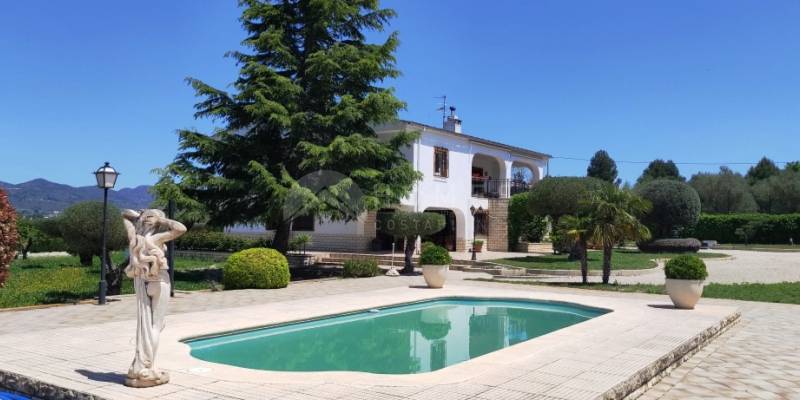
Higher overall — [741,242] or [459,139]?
[459,139]

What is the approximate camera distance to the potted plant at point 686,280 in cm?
1320

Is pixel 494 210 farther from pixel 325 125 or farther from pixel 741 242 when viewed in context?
pixel 741 242

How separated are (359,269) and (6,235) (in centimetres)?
1184

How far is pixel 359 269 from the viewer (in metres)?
22.4

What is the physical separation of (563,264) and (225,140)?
15456mm

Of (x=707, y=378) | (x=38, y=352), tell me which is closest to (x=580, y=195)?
(x=707, y=378)

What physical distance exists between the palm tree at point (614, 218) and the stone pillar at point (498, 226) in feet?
54.0

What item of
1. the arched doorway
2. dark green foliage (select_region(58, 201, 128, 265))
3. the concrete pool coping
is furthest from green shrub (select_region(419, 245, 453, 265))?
the arched doorway

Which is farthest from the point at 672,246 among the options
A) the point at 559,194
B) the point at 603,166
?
the point at 603,166

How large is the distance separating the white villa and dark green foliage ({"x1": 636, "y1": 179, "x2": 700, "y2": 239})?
8436mm

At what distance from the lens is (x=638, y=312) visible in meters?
12.9

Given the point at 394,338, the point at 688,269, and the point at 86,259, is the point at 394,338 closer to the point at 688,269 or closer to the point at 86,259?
the point at 688,269

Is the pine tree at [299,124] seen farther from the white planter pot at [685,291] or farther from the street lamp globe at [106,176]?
the white planter pot at [685,291]

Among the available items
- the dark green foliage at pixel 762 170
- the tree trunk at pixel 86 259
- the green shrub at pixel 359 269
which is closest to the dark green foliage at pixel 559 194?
the green shrub at pixel 359 269
